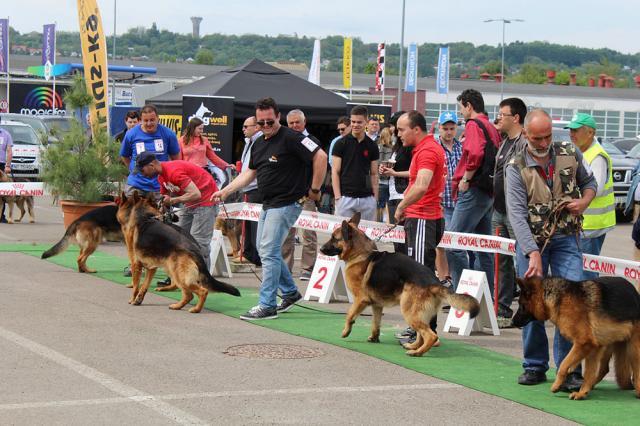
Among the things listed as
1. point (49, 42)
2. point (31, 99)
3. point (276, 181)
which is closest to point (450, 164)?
point (276, 181)

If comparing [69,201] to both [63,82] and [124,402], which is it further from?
[63,82]

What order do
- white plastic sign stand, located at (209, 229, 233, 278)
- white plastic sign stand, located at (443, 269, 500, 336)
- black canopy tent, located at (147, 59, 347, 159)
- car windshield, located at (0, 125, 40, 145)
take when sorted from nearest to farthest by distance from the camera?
white plastic sign stand, located at (443, 269, 500, 336) < white plastic sign stand, located at (209, 229, 233, 278) < black canopy tent, located at (147, 59, 347, 159) < car windshield, located at (0, 125, 40, 145)

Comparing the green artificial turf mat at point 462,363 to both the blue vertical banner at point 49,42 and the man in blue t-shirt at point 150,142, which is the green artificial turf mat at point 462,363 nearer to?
the man in blue t-shirt at point 150,142

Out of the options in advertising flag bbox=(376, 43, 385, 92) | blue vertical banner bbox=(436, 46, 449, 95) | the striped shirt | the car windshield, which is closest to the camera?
the striped shirt

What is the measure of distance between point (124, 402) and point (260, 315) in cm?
367

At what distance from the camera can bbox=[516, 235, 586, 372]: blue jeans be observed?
294 inches

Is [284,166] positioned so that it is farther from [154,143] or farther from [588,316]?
[588,316]

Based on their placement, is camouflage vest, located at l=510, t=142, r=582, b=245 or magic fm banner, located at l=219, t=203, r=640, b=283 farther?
magic fm banner, located at l=219, t=203, r=640, b=283

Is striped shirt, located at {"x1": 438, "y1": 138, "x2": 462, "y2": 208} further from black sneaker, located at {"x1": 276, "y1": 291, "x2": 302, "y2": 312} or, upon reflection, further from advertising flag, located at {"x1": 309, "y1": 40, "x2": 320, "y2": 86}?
advertising flag, located at {"x1": 309, "y1": 40, "x2": 320, "y2": 86}

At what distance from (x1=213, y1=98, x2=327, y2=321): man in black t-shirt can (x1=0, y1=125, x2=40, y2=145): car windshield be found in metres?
20.4

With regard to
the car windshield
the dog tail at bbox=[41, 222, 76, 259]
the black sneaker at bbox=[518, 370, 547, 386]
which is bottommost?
the black sneaker at bbox=[518, 370, 547, 386]

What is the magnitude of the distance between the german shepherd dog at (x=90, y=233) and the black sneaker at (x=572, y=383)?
23.4 feet

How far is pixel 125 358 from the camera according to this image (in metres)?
8.02

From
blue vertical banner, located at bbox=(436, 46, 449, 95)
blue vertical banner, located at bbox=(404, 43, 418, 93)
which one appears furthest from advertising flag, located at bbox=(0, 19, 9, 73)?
blue vertical banner, located at bbox=(436, 46, 449, 95)
